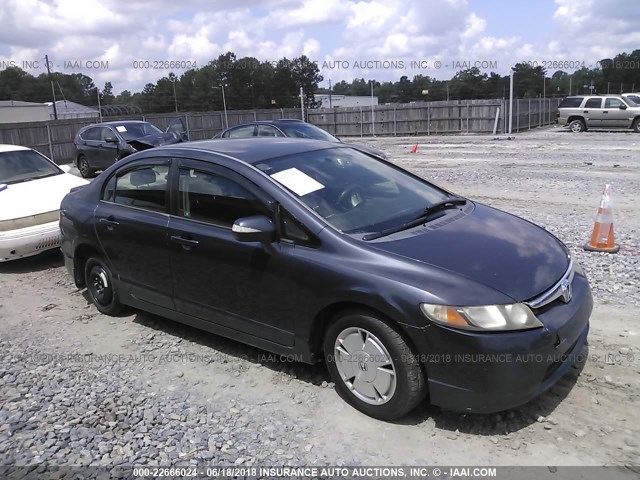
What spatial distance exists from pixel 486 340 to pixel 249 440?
157 centimetres

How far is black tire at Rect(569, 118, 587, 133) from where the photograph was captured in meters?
27.2

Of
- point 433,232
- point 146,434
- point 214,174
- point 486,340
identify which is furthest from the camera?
point 214,174

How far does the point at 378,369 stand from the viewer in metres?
3.39

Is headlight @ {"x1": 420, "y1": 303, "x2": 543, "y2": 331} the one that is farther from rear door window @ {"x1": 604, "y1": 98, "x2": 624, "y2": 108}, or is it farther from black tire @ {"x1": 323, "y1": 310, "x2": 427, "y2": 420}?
rear door window @ {"x1": 604, "y1": 98, "x2": 624, "y2": 108}

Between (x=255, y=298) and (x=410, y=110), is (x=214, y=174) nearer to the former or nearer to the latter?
(x=255, y=298)

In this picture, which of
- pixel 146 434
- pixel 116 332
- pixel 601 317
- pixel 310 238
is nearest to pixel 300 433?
pixel 146 434

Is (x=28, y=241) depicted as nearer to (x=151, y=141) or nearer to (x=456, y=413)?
(x=456, y=413)

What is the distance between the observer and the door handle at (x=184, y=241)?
4.28m

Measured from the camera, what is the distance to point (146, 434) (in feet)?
11.4

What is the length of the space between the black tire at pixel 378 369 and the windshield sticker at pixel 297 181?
997 millimetres

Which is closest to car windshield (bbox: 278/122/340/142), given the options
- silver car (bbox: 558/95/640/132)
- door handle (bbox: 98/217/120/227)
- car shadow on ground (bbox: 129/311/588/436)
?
door handle (bbox: 98/217/120/227)

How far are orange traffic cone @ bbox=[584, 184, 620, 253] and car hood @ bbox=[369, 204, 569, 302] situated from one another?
2.95 m

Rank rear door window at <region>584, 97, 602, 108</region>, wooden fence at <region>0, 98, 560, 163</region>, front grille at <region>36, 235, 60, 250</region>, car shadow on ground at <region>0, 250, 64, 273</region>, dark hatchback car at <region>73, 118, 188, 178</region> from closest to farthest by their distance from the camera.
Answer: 1. front grille at <region>36, 235, 60, 250</region>
2. car shadow on ground at <region>0, 250, 64, 273</region>
3. dark hatchback car at <region>73, 118, 188, 178</region>
4. rear door window at <region>584, 97, 602, 108</region>
5. wooden fence at <region>0, 98, 560, 163</region>

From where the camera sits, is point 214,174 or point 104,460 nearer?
point 104,460
